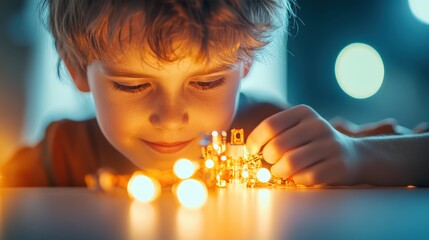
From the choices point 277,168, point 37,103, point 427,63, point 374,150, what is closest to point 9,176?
point 37,103

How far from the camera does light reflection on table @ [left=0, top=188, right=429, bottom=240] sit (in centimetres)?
36

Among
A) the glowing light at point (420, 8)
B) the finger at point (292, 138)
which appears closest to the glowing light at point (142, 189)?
the finger at point (292, 138)

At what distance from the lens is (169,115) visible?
0.90 m

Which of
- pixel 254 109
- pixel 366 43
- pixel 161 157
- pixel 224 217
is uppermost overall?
Result: pixel 366 43

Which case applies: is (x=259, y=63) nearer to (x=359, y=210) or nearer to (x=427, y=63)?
(x=427, y=63)

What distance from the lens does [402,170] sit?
2.82 ft

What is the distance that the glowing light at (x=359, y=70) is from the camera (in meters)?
1.05

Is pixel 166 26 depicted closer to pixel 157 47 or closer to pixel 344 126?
pixel 157 47

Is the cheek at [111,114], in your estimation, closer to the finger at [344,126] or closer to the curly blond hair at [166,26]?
the curly blond hair at [166,26]

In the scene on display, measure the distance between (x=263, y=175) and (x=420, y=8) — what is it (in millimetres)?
601

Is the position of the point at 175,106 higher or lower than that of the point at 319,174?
higher

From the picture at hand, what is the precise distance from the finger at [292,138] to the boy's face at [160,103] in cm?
20

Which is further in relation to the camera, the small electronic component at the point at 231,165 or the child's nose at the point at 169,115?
the child's nose at the point at 169,115

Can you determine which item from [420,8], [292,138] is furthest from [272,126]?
[420,8]
